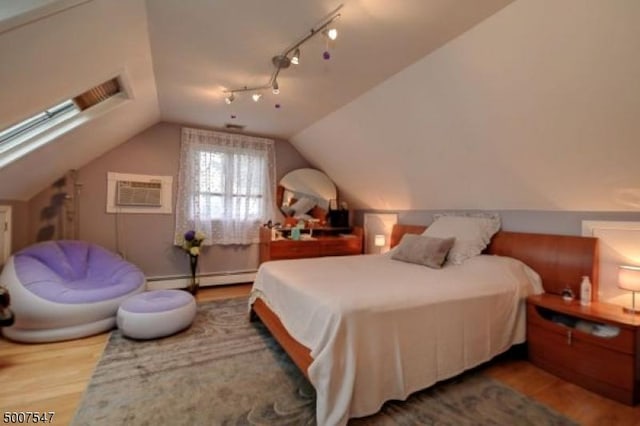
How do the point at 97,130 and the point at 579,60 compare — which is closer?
the point at 579,60

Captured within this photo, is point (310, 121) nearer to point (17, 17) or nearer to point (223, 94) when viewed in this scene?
point (223, 94)

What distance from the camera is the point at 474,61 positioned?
6.86 feet

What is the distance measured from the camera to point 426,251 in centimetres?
292

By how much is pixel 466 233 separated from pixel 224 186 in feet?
11.1

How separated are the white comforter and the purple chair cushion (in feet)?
5.56

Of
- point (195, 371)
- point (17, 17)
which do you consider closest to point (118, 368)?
point (195, 371)

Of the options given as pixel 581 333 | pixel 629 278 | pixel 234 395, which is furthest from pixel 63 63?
pixel 629 278

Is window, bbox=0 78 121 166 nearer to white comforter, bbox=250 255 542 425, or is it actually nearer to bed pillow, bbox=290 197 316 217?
white comforter, bbox=250 255 542 425

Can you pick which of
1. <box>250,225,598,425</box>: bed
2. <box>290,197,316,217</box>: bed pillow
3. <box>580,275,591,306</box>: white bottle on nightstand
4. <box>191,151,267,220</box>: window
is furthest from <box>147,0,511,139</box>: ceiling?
<box>580,275,591,306</box>: white bottle on nightstand

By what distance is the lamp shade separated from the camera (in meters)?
2.00

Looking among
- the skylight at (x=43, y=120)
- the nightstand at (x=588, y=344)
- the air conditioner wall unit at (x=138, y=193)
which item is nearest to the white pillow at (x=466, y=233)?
the nightstand at (x=588, y=344)

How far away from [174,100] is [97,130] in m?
0.84

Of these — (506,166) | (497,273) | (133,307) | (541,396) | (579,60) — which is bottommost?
(541,396)

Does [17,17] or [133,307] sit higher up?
[17,17]
